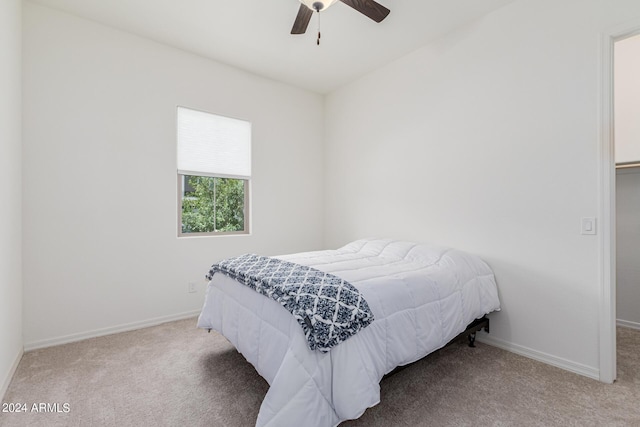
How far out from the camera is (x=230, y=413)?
1.68 m

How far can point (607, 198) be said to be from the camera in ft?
6.68

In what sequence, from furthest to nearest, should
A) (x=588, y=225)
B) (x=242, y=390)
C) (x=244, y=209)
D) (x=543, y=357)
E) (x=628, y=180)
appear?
(x=244, y=209), (x=628, y=180), (x=543, y=357), (x=588, y=225), (x=242, y=390)

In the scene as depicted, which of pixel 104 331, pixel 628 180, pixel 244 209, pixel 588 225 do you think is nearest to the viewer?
pixel 588 225

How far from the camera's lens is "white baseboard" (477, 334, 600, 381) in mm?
2098

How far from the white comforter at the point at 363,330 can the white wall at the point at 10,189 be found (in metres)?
1.18

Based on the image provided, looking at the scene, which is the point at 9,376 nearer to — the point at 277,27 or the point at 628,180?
the point at 277,27

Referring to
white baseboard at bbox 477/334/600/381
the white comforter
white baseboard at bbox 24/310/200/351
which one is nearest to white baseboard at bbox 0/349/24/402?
white baseboard at bbox 24/310/200/351

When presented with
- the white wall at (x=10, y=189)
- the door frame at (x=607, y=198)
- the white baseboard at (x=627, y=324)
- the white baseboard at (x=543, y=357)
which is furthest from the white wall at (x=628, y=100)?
the white wall at (x=10, y=189)

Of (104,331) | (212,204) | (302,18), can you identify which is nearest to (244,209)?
(212,204)

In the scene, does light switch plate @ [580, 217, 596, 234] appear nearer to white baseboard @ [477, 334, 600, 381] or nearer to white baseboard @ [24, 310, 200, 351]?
white baseboard @ [477, 334, 600, 381]

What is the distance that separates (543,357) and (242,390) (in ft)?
7.11

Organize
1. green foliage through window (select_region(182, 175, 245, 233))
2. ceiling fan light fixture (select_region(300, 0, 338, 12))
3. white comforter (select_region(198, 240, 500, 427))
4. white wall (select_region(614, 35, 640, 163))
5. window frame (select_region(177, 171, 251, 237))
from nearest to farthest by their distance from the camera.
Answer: white comforter (select_region(198, 240, 500, 427)) → ceiling fan light fixture (select_region(300, 0, 338, 12)) → white wall (select_region(614, 35, 640, 163)) → window frame (select_region(177, 171, 251, 237)) → green foliage through window (select_region(182, 175, 245, 233))

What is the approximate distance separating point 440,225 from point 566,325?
118cm

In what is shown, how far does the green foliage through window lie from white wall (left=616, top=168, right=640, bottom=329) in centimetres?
391
